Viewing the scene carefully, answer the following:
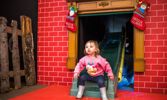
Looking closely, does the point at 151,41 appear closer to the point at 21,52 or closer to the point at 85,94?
the point at 85,94

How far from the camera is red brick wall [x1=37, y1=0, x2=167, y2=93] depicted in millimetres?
4871

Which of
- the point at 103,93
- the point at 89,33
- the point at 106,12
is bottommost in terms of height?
the point at 103,93

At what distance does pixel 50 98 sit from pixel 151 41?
8.18 feet

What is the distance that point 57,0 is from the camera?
228 inches

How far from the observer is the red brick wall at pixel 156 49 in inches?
191

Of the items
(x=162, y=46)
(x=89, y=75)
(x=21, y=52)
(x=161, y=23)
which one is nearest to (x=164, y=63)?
(x=162, y=46)

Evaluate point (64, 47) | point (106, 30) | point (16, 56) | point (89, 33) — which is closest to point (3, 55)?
point (16, 56)

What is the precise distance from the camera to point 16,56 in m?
5.24

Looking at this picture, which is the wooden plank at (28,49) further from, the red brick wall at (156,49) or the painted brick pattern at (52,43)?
the red brick wall at (156,49)

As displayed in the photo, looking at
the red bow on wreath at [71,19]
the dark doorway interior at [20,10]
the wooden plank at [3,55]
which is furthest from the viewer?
the dark doorway interior at [20,10]

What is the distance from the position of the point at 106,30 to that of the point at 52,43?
3.06 metres

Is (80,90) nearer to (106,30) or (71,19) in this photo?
(71,19)

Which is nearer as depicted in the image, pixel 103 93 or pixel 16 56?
pixel 103 93

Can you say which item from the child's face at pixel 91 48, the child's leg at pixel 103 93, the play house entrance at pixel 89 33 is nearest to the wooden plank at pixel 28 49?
the play house entrance at pixel 89 33
